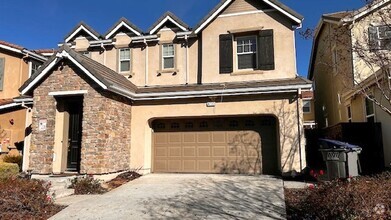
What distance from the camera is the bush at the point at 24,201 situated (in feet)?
25.1

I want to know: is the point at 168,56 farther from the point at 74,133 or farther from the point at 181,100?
the point at 74,133

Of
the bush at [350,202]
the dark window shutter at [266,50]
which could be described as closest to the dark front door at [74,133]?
A: the dark window shutter at [266,50]

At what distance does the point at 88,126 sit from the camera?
1188 cm

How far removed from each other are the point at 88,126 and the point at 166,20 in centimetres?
712

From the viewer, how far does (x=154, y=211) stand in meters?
8.03

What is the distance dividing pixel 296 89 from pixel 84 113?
325 inches

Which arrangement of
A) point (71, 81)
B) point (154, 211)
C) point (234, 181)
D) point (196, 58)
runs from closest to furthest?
point (154, 211), point (234, 181), point (71, 81), point (196, 58)

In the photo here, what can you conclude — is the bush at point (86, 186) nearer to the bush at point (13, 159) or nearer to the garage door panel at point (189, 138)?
the garage door panel at point (189, 138)

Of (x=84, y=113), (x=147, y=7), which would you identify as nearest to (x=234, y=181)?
(x=84, y=113)

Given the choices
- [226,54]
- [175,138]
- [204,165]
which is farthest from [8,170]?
[226,54]

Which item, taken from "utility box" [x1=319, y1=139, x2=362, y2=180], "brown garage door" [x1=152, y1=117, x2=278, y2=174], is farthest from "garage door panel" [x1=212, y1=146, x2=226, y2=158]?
"utility box" [x1=319, y1=139, x2=362, y2=180]

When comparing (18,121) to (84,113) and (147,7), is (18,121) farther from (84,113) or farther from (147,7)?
(147,7)

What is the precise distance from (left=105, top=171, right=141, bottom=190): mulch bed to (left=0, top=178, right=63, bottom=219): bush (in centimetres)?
295

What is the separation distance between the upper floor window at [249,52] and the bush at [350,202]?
7.77 m
